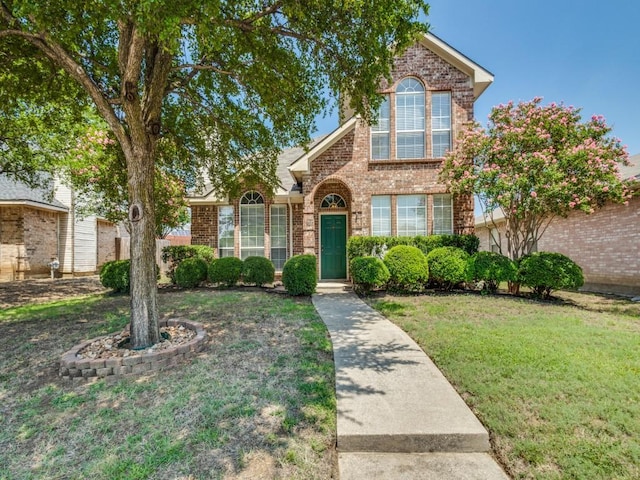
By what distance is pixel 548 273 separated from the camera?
8.39 m

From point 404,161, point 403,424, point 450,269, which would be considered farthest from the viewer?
point 404,161

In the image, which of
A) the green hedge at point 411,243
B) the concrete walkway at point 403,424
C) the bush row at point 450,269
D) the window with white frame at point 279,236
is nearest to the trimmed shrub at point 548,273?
the bush row at point 450,269

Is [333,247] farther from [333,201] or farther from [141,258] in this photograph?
[141,258]

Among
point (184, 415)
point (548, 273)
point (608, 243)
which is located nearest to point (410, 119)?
point (548, 273)

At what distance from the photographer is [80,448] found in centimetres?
274

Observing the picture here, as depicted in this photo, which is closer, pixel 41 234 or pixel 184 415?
pixel 184 415

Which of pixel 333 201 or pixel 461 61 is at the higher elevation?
pixel 461 61

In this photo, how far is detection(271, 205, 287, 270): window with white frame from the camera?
13.0m

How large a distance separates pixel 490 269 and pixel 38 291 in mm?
14893

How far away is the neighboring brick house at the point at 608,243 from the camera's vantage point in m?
9.82

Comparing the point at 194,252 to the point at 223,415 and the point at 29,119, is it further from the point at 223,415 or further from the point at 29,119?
the point at 223,415

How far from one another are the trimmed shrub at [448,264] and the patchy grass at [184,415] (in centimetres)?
511

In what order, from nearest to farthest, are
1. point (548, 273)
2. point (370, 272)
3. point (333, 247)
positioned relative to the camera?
point (548, 273), point (370, 272), point (333, 247)

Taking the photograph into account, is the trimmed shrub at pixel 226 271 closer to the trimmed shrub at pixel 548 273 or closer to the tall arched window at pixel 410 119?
the tall arched window at pixel 410 119
